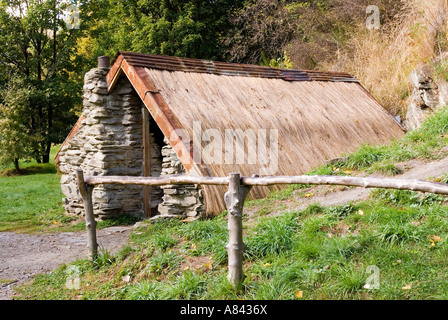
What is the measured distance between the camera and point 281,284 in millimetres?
3713

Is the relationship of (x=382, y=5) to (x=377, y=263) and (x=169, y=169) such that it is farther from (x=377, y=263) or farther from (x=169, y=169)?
(x=377, y=263)

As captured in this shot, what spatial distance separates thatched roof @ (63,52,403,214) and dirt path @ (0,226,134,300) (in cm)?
185

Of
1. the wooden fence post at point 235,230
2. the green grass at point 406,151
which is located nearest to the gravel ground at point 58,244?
the green grass at point 406,151

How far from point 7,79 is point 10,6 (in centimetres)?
321

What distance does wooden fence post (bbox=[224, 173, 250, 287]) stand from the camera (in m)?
3.85

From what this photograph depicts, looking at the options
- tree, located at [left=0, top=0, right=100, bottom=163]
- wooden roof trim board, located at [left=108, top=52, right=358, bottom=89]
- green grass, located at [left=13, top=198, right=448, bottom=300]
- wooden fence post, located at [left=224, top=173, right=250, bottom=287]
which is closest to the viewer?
green grass, located at [left=13, top=198, right=448, bottom=300]

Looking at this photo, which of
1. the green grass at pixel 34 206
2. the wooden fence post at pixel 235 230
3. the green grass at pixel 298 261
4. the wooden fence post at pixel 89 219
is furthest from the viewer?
the green grass at pixel 34 206

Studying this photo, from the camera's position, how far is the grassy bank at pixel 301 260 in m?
3.50

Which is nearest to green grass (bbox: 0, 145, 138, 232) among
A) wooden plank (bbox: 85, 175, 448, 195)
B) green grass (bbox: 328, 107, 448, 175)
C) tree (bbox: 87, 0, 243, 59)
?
wooden plank (bbox: 85, 175, 448, 195)

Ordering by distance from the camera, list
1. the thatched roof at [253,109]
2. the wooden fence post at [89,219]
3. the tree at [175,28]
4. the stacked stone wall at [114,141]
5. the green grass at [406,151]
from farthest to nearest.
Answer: the tree at [175,28], the stacked stone wall at [114,141], the thatched roof at [253,109], the green grass at [406,151], the wooden fence post at [89,219]

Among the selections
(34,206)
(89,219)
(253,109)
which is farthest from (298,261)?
(34,206)

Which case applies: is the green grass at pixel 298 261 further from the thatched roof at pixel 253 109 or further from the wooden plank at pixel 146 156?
the wooden plank at pixel 146 156

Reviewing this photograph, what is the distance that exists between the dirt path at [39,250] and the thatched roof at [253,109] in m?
1.85

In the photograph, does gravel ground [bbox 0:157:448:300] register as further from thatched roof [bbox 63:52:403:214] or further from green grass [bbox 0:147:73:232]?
thatched roof [bbox 63:52:403:214]
